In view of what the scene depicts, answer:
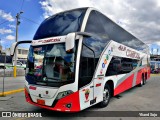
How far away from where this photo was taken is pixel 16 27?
22.5 m

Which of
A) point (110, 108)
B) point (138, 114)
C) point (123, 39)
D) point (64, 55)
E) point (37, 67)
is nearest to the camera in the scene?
point (64, 55)

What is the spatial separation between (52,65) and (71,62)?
638 millimetres

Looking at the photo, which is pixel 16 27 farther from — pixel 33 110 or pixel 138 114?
pixel 138 114

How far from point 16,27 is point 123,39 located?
663 inches

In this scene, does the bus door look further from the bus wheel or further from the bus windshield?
the bus wheel

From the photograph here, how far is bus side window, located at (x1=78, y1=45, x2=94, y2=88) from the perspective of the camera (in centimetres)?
564

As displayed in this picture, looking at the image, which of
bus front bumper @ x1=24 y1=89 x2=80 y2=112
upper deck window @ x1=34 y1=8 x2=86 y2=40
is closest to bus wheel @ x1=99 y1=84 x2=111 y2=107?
bus front bumper @ x1=24 y1=89 x2=80 y2=112

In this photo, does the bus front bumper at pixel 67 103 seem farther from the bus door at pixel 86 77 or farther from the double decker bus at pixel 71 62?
the bus door at pixel 86 77

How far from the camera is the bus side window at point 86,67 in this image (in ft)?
18.5

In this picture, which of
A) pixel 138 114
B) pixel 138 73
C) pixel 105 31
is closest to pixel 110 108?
pixel 138 114

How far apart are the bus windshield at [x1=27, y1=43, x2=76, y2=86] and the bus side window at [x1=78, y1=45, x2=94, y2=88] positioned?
1.17ft

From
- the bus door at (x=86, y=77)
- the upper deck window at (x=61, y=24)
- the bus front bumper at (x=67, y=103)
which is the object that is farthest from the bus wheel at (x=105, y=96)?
the upper deck window at (x=61, y=24)

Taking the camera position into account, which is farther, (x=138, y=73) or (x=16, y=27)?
(x=16, y=27)

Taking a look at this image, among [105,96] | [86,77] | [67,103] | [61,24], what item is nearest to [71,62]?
[86,77]
